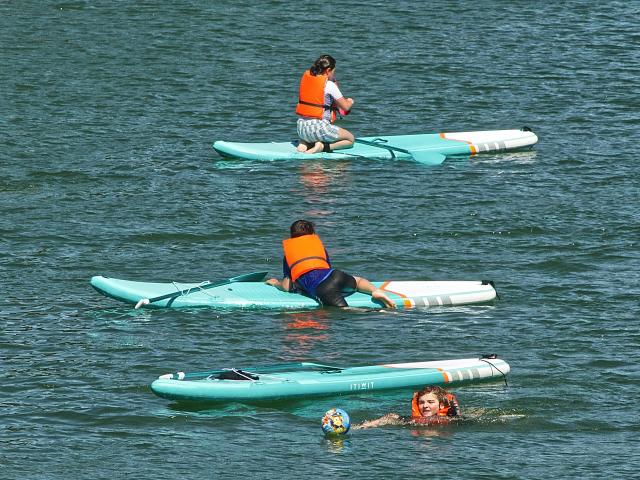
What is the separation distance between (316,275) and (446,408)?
3.62 meters

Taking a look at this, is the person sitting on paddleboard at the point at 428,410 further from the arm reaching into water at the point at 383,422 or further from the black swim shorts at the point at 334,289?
the black swim shorts at the point at 334,289

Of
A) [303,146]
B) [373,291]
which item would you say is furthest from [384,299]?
[303,146]

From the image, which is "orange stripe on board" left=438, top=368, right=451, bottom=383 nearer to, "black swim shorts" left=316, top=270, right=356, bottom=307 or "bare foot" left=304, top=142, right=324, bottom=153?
"black swim shorts" left=316, top=270, right=356, bottom=307

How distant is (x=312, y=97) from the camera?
23484 millimetres

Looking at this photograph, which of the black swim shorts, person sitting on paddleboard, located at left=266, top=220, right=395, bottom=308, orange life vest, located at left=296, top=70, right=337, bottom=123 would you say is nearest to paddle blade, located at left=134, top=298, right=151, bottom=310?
person sitting on paddleboard, located at left=266, top=220, right=395, bottom=308

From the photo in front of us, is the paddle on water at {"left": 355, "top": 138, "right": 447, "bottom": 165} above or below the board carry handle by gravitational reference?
above

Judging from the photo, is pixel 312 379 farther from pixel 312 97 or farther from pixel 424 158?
pixel 424 158

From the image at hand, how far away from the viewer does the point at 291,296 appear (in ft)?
58.2

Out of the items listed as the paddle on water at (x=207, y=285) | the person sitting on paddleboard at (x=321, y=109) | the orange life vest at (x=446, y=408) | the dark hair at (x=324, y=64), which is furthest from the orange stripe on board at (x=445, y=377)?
the dark hair at (x=324, y=64)

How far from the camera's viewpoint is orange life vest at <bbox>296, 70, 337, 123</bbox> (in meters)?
23.4

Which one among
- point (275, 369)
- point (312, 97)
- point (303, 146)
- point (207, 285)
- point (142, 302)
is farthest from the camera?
point (303, 146)

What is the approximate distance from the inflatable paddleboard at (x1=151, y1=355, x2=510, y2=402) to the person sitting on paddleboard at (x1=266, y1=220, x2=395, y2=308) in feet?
7.02

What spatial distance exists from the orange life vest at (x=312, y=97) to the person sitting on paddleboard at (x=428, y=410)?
9.65 meters

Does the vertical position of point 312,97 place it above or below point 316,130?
above
